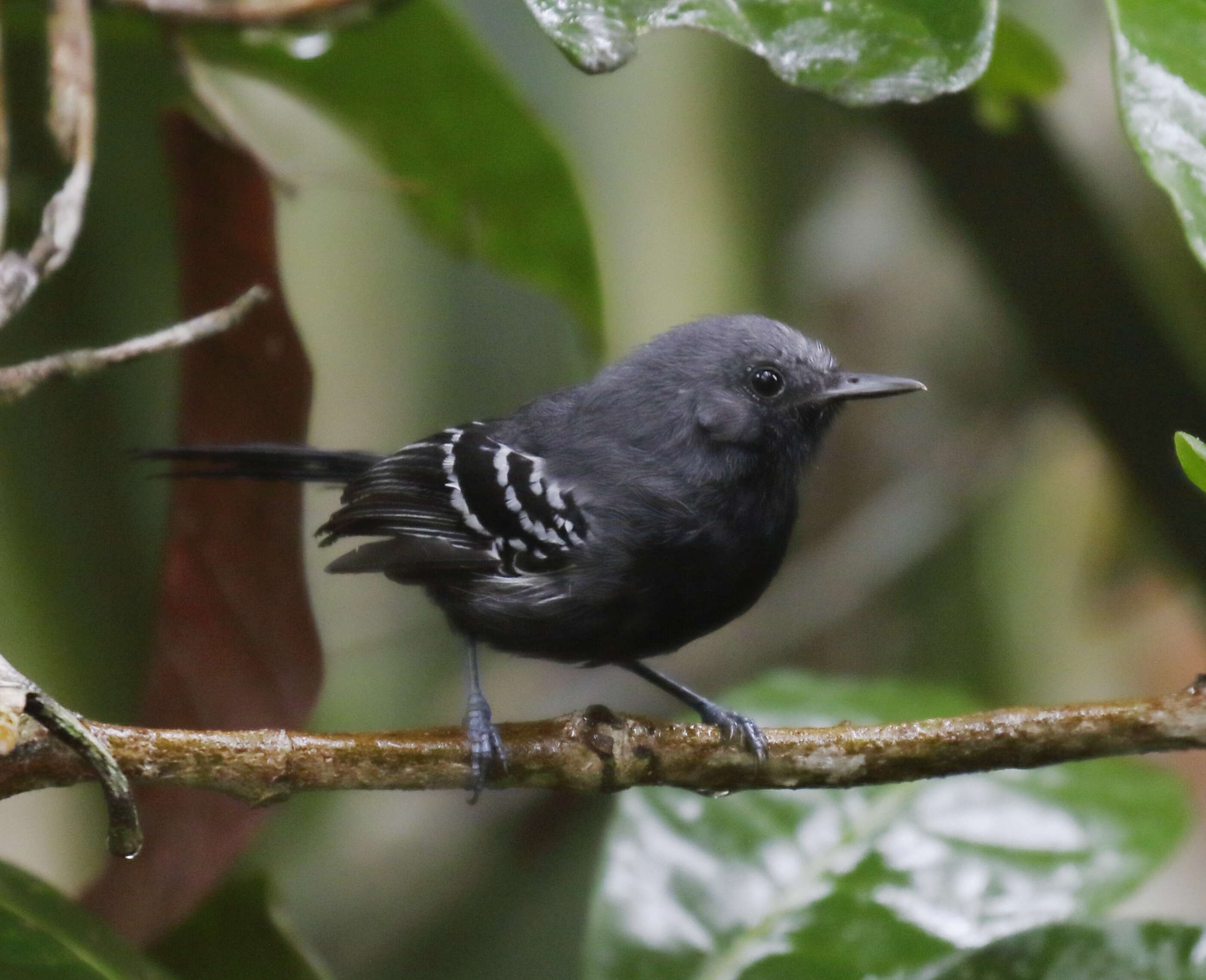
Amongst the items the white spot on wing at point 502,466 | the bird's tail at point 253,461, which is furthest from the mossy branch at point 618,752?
the bird's tail at point 253,461

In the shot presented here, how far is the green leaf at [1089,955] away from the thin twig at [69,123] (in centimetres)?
163

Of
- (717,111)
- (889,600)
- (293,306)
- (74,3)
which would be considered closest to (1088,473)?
(889,600)

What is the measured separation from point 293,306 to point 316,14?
1617 mm

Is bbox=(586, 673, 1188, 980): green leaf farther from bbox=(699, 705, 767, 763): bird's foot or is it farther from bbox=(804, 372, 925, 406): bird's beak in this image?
bbox=(804, 372, 925, 406): bird's beak

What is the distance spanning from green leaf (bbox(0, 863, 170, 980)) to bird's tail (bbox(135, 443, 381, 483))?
32.3 inches

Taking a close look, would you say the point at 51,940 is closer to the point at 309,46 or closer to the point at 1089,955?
the point at 1089,955

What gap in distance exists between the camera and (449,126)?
2.71 m

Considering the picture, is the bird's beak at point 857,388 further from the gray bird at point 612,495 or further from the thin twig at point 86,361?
Answer: the thin twig at point 86,361

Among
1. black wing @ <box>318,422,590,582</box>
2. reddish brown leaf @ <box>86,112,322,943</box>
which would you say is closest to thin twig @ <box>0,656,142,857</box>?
reddish brown leaf @ <box>86,112,322,943</box>

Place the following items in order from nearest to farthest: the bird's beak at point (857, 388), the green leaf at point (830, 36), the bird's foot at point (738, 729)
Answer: the green leaf at point (830, 36), the bird's foot at point (738, 729), the bird's beak at point (857, 388)

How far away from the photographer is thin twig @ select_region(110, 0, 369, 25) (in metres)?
2.39

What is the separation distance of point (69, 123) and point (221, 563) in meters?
0.79

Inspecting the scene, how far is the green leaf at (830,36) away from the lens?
1545 millimetres

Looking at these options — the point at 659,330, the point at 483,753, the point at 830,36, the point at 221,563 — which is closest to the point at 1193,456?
the point at 830,36
